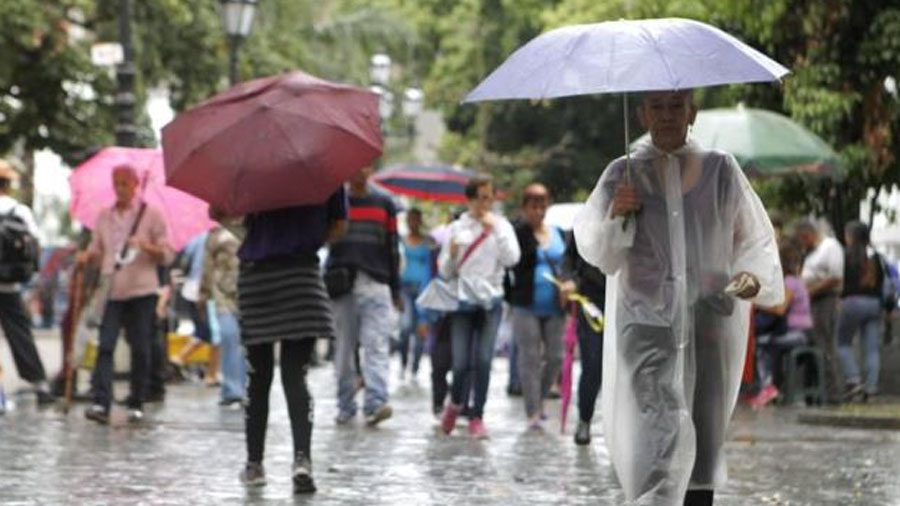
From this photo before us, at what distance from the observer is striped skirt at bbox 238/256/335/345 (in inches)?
447

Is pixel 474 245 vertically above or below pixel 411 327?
above

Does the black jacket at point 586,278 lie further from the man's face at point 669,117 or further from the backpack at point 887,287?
the backpack at point 887,287

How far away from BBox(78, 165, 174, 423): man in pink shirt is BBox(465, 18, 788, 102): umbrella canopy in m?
7.73

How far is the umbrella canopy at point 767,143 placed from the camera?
2088 cm

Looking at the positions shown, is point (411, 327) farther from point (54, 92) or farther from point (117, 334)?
point (117, 334)

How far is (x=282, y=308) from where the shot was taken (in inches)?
448

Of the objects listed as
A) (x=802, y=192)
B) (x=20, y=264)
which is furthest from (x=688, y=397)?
(x=802, y=192)

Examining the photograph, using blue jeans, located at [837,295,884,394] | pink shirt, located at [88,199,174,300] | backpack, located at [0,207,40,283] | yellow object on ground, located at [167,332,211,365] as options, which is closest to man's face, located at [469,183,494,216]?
pink shirt, located at [88,199,174,300]

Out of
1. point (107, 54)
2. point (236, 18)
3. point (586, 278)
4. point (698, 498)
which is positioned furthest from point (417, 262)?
point (698, 498)

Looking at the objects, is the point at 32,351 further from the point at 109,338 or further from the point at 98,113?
the point at 98,113

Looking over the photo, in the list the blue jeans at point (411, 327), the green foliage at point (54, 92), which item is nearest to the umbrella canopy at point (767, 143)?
the blue jeans at point (411, 327)

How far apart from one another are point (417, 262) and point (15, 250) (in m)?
8.25

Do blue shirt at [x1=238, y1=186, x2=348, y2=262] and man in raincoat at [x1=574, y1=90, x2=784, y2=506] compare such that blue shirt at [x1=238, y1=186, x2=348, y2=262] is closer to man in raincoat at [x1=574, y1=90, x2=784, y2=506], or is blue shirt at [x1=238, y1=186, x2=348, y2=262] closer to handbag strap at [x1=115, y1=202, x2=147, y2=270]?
man in raincoat at [x1=574, y1=90, x2=784, y2=506]

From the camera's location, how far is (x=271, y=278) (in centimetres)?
1145
